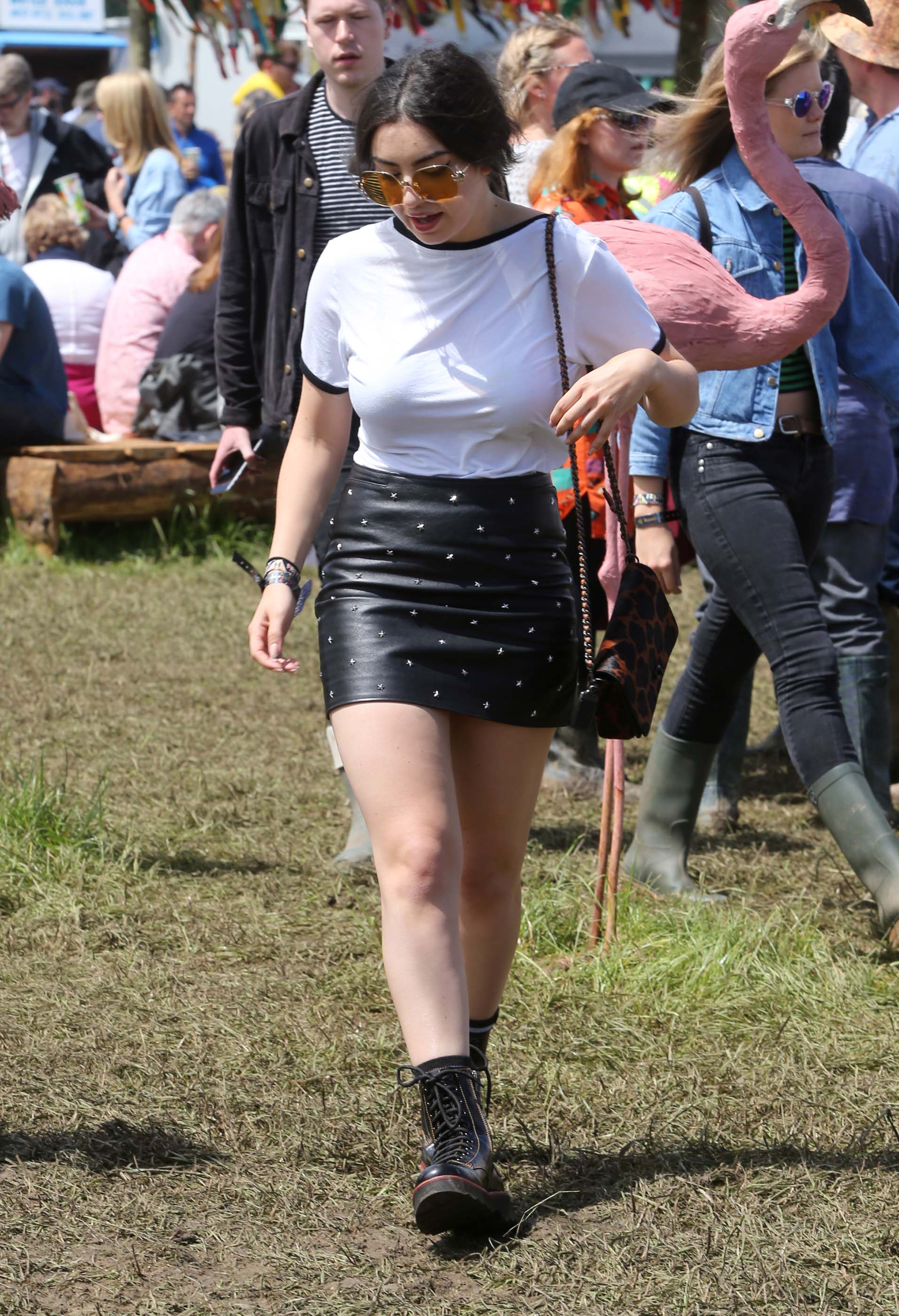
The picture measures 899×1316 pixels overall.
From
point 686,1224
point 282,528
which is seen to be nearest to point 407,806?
point 282,528

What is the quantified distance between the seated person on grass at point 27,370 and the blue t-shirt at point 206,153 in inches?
164

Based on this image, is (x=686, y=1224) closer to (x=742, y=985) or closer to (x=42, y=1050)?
(x=742, y=985)

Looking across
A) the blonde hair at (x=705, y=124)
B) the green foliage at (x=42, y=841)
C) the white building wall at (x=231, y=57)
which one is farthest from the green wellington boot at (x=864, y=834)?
the white building wall at (x=231, y=57)

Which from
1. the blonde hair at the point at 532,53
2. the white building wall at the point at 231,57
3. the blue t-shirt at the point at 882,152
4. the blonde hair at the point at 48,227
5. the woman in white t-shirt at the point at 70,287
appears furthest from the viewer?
the white building wall at the point at 231,57

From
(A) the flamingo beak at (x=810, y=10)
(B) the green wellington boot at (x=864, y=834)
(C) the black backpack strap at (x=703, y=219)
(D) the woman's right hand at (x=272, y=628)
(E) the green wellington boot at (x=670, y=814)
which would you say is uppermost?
(A) the flamingo beak at (x=810, y=10)

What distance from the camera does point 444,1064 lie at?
102 inches

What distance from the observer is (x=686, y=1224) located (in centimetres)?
271

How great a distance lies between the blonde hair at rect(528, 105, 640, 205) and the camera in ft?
14.8

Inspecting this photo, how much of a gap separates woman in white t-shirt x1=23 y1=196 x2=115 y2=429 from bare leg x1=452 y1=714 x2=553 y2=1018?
21.7ft

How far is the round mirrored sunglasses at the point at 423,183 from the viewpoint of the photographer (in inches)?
104

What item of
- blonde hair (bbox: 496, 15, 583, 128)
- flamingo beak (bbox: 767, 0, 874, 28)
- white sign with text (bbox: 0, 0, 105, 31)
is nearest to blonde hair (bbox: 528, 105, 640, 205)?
blonde hair (bbox: 496, 15, 583, 128)

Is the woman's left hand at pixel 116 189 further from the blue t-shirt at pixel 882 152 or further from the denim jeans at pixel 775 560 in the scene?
the denim jeans at pixel 775 560

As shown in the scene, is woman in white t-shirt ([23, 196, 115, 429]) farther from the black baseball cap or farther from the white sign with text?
the white sign with text

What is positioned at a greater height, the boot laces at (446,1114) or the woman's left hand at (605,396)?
the woman's left hand at (605,396)
